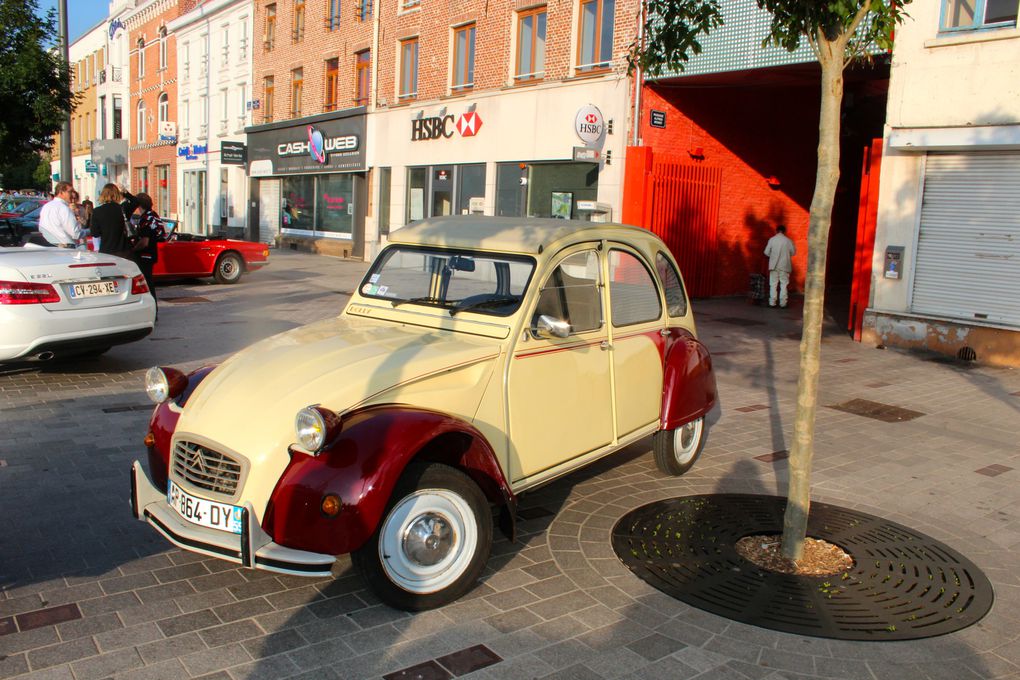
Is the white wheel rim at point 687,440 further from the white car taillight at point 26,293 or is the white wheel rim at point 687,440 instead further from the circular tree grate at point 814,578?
the white car taillight at point 26,293

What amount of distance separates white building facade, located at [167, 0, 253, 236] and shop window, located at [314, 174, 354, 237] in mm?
4742

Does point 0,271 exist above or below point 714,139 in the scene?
below

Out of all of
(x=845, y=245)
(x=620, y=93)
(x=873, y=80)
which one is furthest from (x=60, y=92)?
(x=845, y=245)

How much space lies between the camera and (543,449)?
180 inches

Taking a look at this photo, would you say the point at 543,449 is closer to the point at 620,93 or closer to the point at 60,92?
the point at 620,93

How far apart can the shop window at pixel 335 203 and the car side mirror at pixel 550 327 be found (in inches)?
897

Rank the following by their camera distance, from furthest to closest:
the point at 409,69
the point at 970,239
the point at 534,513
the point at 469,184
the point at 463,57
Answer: the point at 409,69 < the point at 463,57 < the point at 469,184 < the point at 970,239 < the point at 534,513

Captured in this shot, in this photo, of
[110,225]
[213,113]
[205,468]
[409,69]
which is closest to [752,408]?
[205,468]

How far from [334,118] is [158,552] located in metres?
24.5

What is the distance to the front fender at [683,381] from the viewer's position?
570 centimetres

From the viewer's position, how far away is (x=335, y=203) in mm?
27828

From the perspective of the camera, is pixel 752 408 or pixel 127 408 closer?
pixel 127 408

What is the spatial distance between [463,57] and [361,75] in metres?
5.64

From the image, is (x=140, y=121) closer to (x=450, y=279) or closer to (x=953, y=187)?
(x=953, y=187)
